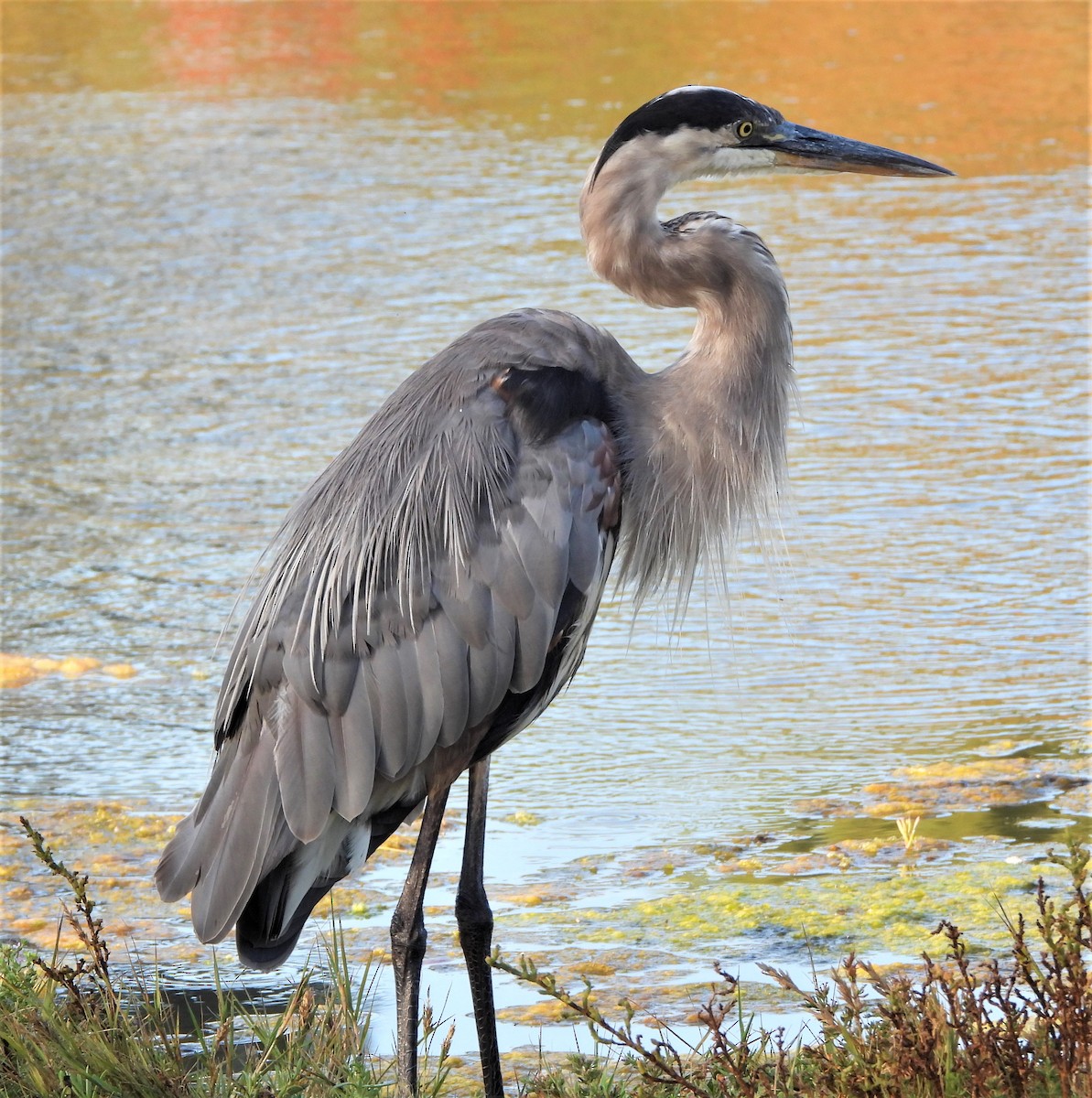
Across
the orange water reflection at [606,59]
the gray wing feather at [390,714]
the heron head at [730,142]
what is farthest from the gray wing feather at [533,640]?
the orange water reflection at [606,59]

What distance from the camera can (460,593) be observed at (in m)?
3.66

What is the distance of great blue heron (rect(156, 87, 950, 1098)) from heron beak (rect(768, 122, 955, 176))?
1.02 feet

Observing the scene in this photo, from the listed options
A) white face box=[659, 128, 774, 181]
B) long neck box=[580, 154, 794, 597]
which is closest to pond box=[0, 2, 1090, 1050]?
long neck box=[580, 154, 794, 597]

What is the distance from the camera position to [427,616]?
3.68 meters

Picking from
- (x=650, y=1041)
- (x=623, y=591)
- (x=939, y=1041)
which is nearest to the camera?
(x=939, y=1041)

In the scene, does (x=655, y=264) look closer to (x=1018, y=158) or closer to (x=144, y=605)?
(x=144, y=605)

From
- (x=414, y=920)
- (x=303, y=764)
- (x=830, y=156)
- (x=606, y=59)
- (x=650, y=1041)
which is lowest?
(x=650, y=1041)

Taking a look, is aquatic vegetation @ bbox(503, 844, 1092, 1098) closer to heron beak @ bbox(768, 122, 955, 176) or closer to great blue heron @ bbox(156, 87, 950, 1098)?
great blue heron @ bbox(156, 87, 950, 1098)

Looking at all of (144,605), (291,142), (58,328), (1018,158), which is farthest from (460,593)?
(291,142)

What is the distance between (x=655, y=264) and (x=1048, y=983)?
181 cm

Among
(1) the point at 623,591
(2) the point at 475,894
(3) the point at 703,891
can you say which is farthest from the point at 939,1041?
(1) the point at 623,591

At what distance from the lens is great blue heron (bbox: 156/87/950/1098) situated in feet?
11.9

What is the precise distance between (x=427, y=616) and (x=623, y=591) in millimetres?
918

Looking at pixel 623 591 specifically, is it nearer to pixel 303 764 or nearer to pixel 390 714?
pixel 390 714
